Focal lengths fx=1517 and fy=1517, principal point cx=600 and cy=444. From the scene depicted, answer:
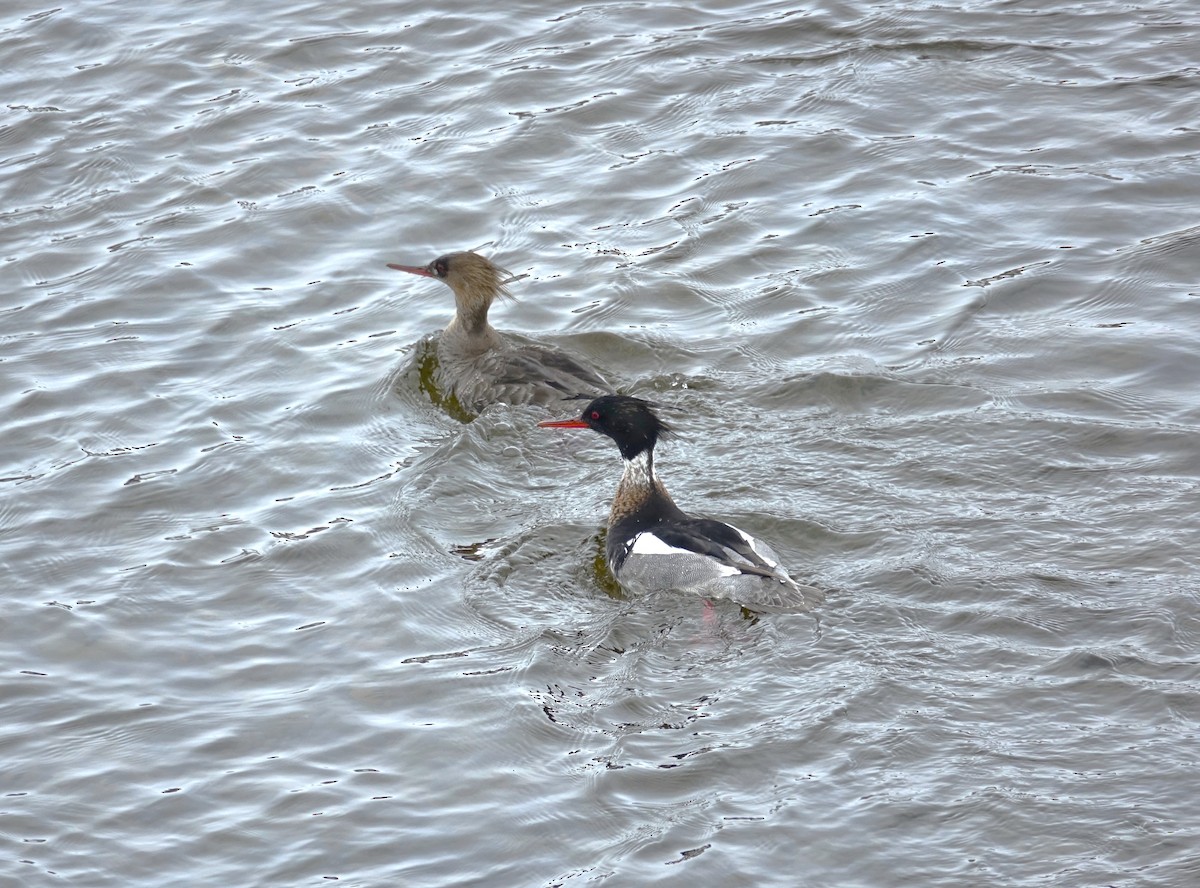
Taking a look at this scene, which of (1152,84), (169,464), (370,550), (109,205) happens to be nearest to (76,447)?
(169,464)

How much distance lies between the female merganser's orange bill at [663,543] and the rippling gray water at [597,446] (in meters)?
0.18

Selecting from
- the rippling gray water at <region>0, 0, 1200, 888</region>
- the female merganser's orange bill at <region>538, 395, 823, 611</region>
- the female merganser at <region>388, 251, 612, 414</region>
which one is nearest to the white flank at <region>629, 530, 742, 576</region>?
the female merganser's orange bill at <region>538, 395, 823, 611</region>

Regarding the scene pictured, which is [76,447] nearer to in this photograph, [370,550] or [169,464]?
[169,464]

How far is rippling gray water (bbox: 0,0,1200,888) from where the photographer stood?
6922mm

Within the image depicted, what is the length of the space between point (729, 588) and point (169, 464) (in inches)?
159

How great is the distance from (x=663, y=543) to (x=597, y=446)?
1749 millimetres

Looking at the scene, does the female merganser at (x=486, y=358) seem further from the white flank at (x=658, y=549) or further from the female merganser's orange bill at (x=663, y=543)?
the white flank at (x=658, y=549)

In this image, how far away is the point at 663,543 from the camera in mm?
8867

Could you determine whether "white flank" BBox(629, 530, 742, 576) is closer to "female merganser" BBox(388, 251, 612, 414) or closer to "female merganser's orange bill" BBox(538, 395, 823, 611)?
"female merganser's orange bill" BBox(538, 395, 823, 611)

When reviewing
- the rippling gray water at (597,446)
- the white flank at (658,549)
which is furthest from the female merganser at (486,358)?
the white flank at (658,549)

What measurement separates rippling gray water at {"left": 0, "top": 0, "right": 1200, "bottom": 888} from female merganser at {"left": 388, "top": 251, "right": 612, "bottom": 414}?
0.23 metres

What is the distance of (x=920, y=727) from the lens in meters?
7.02

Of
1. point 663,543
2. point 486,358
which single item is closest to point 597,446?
point 486,358

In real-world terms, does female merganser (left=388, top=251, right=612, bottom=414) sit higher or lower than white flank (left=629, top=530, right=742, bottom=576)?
higher
